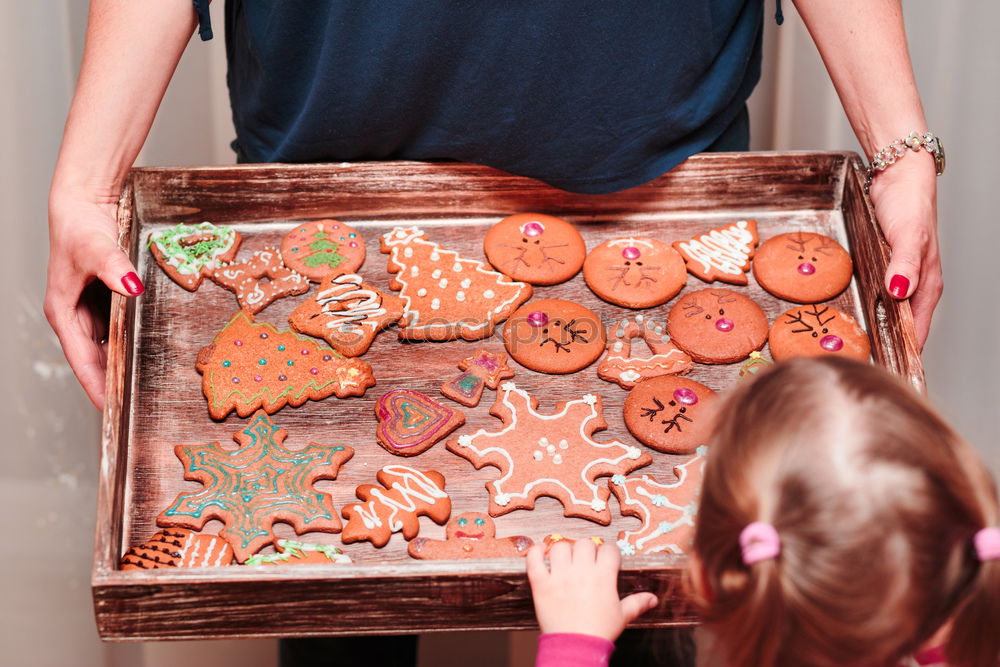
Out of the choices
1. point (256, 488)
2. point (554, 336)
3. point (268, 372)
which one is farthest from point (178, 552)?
point (554, 336)

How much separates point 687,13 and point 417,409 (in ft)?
1.61

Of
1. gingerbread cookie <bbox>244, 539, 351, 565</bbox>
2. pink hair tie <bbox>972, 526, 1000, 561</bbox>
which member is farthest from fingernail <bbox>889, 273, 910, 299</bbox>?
gingerbread cookie <bbox>244, 539, 351, 565</bbox>

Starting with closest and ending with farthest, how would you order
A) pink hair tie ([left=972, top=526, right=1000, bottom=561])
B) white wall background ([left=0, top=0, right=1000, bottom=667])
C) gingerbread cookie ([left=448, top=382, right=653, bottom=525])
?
pink hair tie ([left=972, top=526, right=1000, bottom=561])
gingerbread cookie ([left=448, top=382, right=653, bottom=525])
white wall background ([left=0, top=0, right=1000, bottom=667])

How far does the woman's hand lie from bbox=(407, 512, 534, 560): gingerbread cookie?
14.7 inches

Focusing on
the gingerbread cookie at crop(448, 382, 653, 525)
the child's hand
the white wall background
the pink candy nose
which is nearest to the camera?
the child's hand

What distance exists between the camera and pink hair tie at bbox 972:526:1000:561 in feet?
2.19

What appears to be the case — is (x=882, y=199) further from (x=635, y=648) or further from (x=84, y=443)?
(x=84, y=443)

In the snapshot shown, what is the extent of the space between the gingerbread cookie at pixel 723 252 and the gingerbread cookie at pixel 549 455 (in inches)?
8.5

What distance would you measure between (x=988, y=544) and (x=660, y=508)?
0.30 m

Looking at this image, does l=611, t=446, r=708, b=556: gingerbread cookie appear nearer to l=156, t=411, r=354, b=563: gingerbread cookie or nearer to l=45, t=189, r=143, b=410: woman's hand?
l=156, t=411, r=354, b=563: gingerbread cookie

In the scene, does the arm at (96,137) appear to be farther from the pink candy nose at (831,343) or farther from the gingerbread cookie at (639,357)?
the pink candy nose at (831,343)

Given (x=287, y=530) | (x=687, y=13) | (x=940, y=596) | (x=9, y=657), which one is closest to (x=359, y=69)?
(x=687, y=13)

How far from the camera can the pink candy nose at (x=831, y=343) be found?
1021mm

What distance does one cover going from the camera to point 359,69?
105cm
